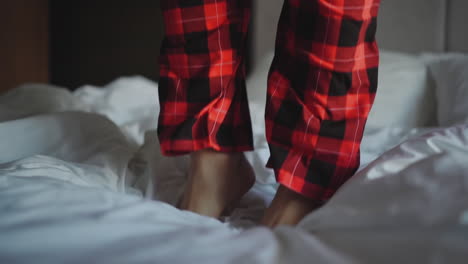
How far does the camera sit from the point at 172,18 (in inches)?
23.7

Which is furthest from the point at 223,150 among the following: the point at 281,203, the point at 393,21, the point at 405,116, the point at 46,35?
the point at 46,35

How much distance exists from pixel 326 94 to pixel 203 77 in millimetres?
194

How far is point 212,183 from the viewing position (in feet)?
2.00

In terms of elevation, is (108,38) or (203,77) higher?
(203,77)

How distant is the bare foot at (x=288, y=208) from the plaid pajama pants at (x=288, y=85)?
2 centimetres

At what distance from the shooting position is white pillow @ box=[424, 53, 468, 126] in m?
0.96

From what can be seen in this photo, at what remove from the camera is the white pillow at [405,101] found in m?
1.10

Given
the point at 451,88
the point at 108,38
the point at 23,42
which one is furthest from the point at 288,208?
the point at 23,42

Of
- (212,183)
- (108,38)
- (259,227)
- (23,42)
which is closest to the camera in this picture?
(259,227)

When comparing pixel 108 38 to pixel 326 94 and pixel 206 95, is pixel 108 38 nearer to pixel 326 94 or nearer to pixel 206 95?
pixel 206 95

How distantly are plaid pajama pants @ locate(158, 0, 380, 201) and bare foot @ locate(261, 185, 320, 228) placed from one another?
0.02 meters

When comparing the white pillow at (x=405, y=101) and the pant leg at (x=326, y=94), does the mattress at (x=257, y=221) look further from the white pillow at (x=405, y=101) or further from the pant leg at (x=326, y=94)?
the white pillow at (x=405, y=101)

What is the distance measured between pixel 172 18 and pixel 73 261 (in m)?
0.40

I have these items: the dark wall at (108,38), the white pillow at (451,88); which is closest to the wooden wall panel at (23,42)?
the dark wall at (108,38)
